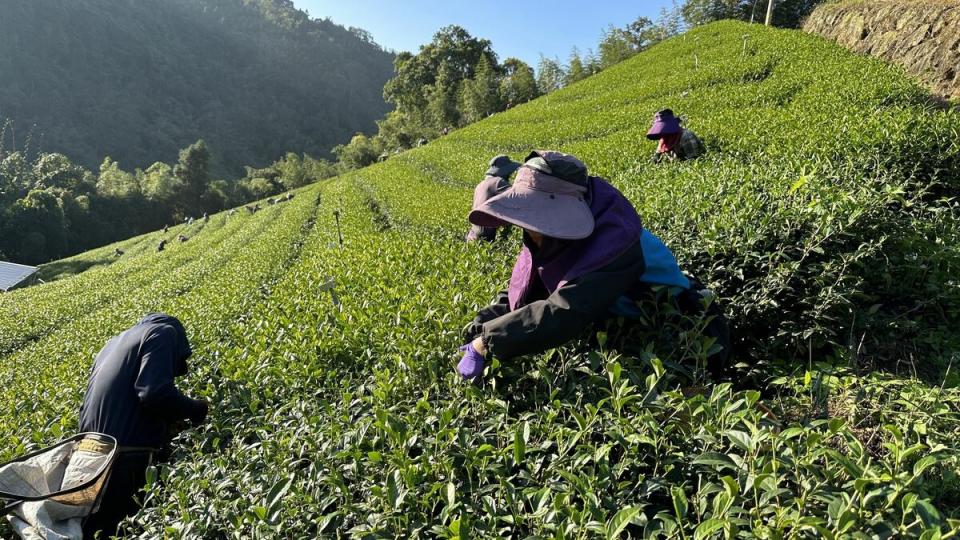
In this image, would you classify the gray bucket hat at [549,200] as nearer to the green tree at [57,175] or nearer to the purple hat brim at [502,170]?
the purple hat brim at [502,170]

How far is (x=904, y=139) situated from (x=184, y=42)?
152670mm

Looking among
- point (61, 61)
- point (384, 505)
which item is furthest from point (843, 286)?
point (61, 61)

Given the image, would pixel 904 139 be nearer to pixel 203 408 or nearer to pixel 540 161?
pixel 540 161

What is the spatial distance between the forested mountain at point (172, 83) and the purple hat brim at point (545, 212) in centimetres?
10118

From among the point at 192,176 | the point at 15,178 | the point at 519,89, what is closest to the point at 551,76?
the point at 519,89

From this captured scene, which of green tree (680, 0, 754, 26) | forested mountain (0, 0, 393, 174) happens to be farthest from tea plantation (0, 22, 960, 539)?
forested mountain (0, 0, 393, 174)

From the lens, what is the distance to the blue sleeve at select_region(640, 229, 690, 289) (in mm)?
2197

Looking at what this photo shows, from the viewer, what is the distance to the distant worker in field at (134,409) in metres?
3.11

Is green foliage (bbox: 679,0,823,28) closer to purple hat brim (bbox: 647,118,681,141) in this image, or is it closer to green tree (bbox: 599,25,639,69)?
green tree (bbox: 599,25,639,69)

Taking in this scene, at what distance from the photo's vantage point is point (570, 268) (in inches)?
83.8

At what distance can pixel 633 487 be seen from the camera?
1574 millimetres

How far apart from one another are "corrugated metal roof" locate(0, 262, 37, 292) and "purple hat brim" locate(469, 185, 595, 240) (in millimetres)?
25277

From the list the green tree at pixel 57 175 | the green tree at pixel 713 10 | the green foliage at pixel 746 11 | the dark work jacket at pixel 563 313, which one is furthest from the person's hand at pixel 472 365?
the green tree at pixel 57 175

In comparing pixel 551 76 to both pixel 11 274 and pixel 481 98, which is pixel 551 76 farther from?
pixel 11 274
